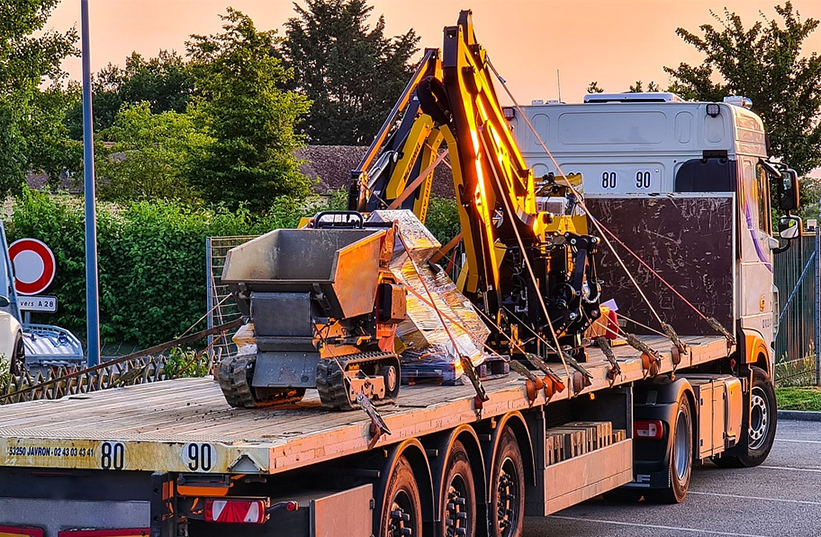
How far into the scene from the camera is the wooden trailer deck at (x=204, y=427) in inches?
263

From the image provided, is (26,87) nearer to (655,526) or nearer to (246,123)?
(246,123)

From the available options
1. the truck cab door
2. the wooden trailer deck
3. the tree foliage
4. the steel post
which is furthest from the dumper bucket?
the tree foliage

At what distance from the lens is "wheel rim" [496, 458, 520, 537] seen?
961 centimetres

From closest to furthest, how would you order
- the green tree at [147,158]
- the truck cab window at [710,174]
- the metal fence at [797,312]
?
the truck cab window at [710,174] → the metal fence at [797,312] → the green tree at [147,158]

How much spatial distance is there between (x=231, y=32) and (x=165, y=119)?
24.6 metres

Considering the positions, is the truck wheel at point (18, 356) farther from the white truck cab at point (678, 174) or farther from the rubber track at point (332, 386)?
the rubber track at point (332, 386)

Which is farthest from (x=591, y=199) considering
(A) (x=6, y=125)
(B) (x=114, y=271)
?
(A) (x=6, y=125)

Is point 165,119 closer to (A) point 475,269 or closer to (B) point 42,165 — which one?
(B) point 42,165

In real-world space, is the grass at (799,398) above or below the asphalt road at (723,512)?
above

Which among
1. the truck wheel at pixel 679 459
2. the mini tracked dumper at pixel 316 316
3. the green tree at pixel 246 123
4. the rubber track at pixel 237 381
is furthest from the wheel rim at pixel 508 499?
the green tree at pixel 246 123

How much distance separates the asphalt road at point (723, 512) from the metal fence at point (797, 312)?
29.0 ft

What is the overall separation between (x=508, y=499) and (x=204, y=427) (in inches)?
115

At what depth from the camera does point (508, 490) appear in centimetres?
976

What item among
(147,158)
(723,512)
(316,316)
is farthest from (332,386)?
(147,158)
